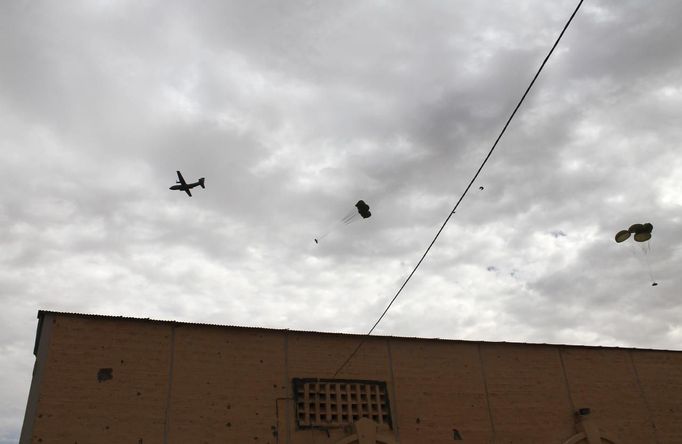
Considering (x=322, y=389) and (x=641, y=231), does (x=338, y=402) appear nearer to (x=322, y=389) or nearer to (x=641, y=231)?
(x=322, y=389)

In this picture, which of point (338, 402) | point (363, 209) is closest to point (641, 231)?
point (363, 209)

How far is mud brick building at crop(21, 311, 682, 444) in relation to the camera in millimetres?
11852

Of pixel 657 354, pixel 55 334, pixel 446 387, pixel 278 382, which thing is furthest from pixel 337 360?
pixel 657 354

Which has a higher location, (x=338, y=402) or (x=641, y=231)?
(x=641, y=231)

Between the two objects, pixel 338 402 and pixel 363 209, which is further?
pixel 338 402

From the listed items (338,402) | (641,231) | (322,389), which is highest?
(641,231)

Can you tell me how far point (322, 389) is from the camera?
1395 centimetres

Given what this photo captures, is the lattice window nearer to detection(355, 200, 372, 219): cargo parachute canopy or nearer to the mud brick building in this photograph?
the mud brick building

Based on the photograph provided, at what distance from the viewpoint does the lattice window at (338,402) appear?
1350cm

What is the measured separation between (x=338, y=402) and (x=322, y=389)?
538 millimetres

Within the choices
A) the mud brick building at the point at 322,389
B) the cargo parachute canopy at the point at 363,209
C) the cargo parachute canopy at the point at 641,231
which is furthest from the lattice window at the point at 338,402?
the cargo parachute canopy at the point at 641,231

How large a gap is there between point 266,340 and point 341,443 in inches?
128

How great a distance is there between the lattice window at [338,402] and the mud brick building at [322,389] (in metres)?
0.03

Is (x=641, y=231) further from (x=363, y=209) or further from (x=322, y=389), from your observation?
(x=322, y=389)
